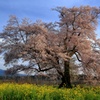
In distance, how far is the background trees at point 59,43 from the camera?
3027 centimetres

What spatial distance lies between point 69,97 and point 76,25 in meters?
21.4

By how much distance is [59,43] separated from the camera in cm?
3306

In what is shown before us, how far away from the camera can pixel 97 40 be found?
33625mm

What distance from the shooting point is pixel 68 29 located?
32.8 m

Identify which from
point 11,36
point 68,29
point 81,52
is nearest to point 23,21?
point 11,36

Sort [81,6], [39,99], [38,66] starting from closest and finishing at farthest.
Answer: [39,99]
[38,66]
[81,6]

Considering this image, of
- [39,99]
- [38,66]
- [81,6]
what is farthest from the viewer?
[81,6]

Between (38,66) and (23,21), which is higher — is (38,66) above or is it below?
below

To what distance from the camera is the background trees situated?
30.3 meters

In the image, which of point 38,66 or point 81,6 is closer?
point 38,66

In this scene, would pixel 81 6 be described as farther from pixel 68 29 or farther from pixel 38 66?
pixel 38 66

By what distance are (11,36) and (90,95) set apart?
20.6 m

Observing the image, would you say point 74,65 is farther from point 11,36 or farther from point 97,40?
point 11,36

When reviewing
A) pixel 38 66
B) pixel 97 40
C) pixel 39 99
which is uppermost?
pixel 97 40
